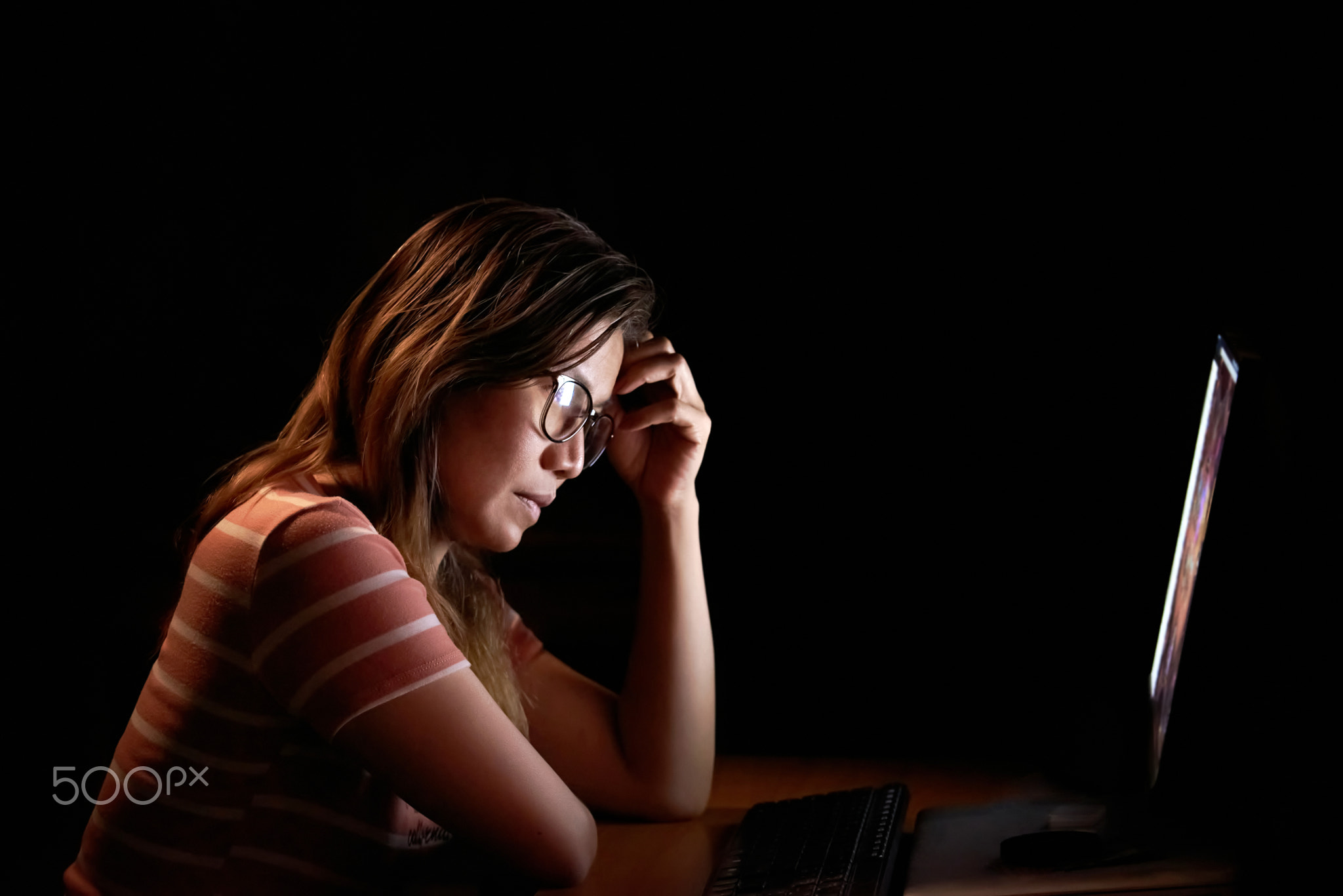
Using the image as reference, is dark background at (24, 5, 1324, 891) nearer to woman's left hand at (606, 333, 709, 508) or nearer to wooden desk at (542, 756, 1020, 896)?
wooden desk at (542, 756, 1020, 896)

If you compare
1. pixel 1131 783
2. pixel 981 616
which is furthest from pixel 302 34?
pixel 1131 783

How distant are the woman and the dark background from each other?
0.58 meters

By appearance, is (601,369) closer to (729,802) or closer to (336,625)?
(336,625)

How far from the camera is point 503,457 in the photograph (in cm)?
119

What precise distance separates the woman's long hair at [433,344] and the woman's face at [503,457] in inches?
0.6

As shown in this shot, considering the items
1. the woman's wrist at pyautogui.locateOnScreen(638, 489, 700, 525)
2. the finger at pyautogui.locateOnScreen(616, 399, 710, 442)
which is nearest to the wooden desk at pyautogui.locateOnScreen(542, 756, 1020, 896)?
the woman's wrist at pyautogui.locateOnScreen(638, 489, 700, 525)

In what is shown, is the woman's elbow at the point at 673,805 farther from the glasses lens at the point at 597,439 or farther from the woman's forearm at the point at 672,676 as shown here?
the glasses lens at the point at 597,439

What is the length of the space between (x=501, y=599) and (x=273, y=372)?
1340 mm

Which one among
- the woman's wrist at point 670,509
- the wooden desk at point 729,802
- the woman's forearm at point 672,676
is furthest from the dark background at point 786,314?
the woman's wrist at point 670,509

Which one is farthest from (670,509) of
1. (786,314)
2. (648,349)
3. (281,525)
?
(786,314)

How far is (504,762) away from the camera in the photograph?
39.6 inches

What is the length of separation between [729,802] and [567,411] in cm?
52

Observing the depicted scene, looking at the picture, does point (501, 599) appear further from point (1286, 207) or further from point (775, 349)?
point (1286, 207)

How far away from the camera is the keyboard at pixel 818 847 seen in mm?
1010
